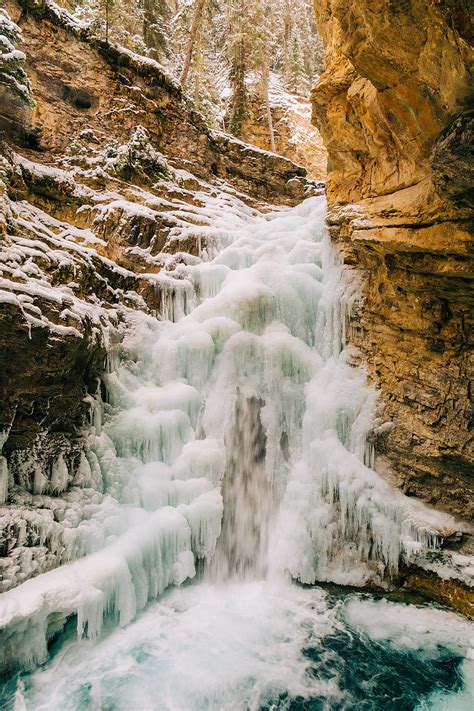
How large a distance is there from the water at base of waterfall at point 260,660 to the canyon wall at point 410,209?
6.47 feet

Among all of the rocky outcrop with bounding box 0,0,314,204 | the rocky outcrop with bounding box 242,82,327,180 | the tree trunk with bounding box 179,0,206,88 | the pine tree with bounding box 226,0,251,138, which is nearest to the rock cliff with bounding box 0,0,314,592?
the rocky outcrop with bounding box 0,0,314,204

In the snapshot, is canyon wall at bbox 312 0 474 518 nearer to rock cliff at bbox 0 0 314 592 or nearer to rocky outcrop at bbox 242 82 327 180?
rock cliff at bbox 0 0 314 592

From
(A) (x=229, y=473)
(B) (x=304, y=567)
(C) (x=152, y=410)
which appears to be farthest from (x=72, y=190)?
(B) (x=304, y=567)

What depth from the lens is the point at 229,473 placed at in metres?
6.61

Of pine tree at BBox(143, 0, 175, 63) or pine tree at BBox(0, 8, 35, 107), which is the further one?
pine tree at BBox(143, 0, 175, 63)

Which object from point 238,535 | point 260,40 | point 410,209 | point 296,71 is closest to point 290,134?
point 260,40

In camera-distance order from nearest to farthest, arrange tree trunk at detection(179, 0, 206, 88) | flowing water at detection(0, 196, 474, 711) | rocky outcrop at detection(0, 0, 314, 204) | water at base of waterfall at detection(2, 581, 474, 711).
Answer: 1. water at base of waterfall at detection(2, 581, 474, 711)
2. flowing water at detection(0, 196, 474, 711)
3. rocky outcrop at detection(0, 0, 314, 204)
4. tree trunk at detection(179, 0, 206, 88)

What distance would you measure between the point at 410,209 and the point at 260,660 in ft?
18.3

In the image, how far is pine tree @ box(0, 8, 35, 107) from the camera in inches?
273

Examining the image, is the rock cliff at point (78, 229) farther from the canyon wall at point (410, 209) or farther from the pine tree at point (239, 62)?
the pine tree at point (239, 62)

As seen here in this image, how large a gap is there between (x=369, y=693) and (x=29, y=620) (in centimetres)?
373

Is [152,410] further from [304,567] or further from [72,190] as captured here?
[72,190]

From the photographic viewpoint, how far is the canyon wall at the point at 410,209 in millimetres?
3324

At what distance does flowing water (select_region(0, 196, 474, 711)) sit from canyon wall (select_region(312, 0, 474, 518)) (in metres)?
0.51
